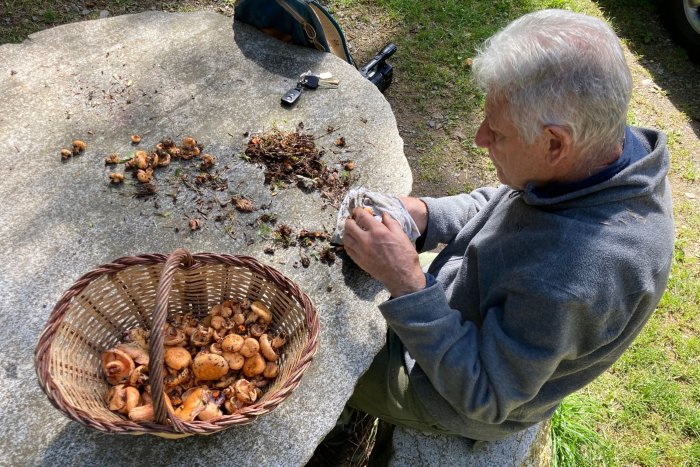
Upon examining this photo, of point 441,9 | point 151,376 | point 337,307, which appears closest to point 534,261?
point 337,307

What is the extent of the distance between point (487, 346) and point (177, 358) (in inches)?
36.7

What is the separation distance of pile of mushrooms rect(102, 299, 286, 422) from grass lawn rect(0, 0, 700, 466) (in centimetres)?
180

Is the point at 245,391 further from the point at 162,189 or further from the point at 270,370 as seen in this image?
the point at 162,189

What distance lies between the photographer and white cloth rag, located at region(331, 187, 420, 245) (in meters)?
2.12

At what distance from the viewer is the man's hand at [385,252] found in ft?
5.73

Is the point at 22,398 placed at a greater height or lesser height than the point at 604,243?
lesser

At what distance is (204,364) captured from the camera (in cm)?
163

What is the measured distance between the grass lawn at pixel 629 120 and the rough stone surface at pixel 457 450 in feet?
2.52

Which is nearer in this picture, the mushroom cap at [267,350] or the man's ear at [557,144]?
the man's ear at [557,144]

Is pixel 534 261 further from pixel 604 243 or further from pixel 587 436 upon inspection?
pixel 587 436

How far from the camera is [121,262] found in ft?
5.43

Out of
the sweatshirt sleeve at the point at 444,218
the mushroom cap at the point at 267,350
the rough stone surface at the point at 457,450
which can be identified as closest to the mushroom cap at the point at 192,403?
the mushroom cap at the point at 267,350

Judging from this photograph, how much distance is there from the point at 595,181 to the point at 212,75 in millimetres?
1900

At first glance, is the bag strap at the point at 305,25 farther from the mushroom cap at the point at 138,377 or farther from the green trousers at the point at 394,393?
the mushroom cap at the point at 138,377
